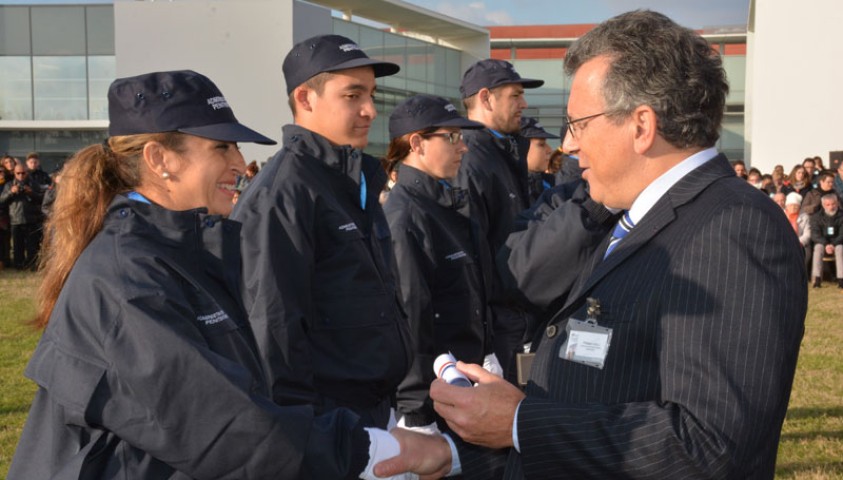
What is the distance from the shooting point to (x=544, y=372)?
8.03 feet

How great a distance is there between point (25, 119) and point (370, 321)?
38.3m

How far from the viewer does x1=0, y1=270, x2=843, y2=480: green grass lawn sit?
6.41 meters

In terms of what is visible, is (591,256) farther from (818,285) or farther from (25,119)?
(25,119)

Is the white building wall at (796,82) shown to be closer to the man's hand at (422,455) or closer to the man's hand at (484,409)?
the man's hand at (422,455)

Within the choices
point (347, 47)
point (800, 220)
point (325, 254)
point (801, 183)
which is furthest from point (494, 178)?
point (801, 183)

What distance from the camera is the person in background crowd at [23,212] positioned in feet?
59.6

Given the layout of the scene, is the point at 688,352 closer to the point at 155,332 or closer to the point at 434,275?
the point at 155,332

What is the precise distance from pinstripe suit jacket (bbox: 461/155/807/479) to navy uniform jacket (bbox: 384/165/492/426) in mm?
2423

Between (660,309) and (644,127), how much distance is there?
1.57 ft

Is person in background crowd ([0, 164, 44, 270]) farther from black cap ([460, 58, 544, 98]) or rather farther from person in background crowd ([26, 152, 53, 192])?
black cap ([460, 58, 544, 98])

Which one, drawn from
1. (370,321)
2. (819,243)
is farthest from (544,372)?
(819,243)

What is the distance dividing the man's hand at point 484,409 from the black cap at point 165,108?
100 cm

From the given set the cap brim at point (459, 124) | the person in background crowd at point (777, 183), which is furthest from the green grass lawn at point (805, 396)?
the person in background crowd at point (777, 183)

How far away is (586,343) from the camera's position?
2.28m
